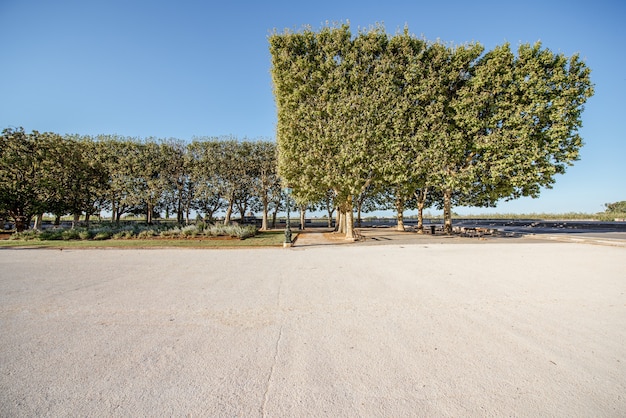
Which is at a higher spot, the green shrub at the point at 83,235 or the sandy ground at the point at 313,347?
the green shrub at the point at 83,235

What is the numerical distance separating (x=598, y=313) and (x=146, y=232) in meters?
22.5

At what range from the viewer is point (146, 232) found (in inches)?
769

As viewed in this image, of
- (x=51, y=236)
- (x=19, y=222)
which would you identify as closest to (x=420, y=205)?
(x=51, y=236)

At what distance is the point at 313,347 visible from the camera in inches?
141

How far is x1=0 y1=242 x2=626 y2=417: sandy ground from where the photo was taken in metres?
2.51

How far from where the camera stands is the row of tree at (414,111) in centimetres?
1717

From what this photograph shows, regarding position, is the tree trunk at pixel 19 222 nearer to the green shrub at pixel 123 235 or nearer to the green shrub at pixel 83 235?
the green shrub at pixel 83 235

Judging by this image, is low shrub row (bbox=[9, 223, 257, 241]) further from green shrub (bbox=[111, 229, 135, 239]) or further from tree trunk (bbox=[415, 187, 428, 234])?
tree trunk (bbox=[415, 187, 428, 234])

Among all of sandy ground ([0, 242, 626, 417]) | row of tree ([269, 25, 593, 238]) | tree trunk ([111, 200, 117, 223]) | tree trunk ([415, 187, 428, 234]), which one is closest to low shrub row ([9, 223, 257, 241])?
row of tree ([269, 25, 593, 238])

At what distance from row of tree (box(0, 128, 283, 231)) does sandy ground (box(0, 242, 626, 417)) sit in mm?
21733

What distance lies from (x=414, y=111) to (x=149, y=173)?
2675cm

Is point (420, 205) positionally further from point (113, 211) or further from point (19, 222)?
point (19, 222)

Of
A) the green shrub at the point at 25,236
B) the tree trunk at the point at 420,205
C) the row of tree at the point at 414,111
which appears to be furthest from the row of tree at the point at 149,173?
the tree trunk at the point at 420,205

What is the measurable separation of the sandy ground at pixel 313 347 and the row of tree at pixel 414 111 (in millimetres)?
11602
